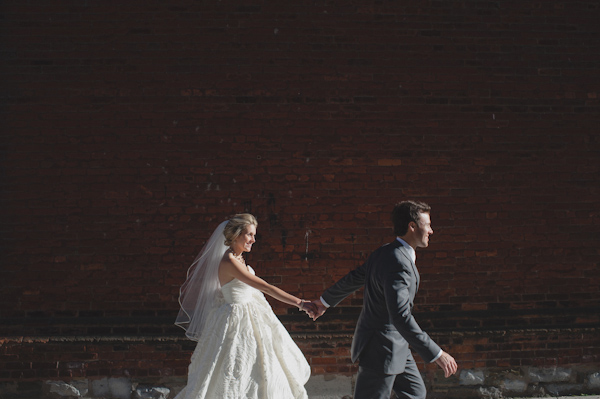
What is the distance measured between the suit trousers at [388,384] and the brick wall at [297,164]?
1838 millimetres

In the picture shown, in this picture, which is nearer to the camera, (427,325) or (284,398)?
(284,398)

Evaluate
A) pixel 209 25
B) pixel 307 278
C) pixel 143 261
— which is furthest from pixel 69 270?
pixel 209 25

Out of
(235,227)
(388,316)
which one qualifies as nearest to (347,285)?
(388,316)

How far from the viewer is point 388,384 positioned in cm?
347

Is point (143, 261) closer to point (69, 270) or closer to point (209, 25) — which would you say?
point (69, 270)

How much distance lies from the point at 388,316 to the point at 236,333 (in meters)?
1.19

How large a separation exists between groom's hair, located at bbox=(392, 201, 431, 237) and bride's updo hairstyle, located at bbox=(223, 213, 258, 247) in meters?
1.22

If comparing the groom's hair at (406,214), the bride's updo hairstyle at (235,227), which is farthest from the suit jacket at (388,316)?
the bride's updo hairstyle at (235,227)

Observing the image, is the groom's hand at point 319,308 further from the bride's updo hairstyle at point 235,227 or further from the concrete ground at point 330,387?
the concrete ground at point 330,387

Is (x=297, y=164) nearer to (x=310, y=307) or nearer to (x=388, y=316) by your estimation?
(x=310, y=307)

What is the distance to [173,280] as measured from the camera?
5.36 metres

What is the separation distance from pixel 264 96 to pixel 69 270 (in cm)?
260

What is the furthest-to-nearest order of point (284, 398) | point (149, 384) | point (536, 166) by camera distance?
point (536, 166), point (149, 384), point (284, 398)

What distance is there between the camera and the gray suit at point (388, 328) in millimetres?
3361
